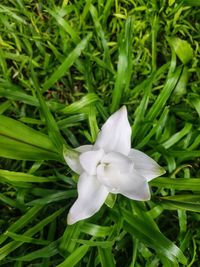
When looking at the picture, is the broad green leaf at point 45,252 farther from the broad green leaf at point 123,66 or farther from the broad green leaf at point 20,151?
the broad green leaf at point 123,66

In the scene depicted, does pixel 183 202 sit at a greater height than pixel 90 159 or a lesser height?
lesser

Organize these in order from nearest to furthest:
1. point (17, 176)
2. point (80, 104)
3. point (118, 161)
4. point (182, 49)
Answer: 1. point (118, 161)
2. point (17, 176)
3. point (80, 104)
4. point (182, 49)

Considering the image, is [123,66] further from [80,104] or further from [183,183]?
[183,183]

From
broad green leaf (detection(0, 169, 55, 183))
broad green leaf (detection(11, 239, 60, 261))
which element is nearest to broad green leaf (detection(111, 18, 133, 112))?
broad green leaf (detection(0, 169, 55, 183))

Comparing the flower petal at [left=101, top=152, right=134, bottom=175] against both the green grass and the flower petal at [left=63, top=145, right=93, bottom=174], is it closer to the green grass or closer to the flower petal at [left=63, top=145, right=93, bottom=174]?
the flower petal at [left=63, top=145, right=93, bottom=174]

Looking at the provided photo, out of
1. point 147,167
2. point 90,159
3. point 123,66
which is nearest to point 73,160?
point 90,159

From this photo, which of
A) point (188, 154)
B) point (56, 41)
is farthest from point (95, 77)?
point (188, 154)
